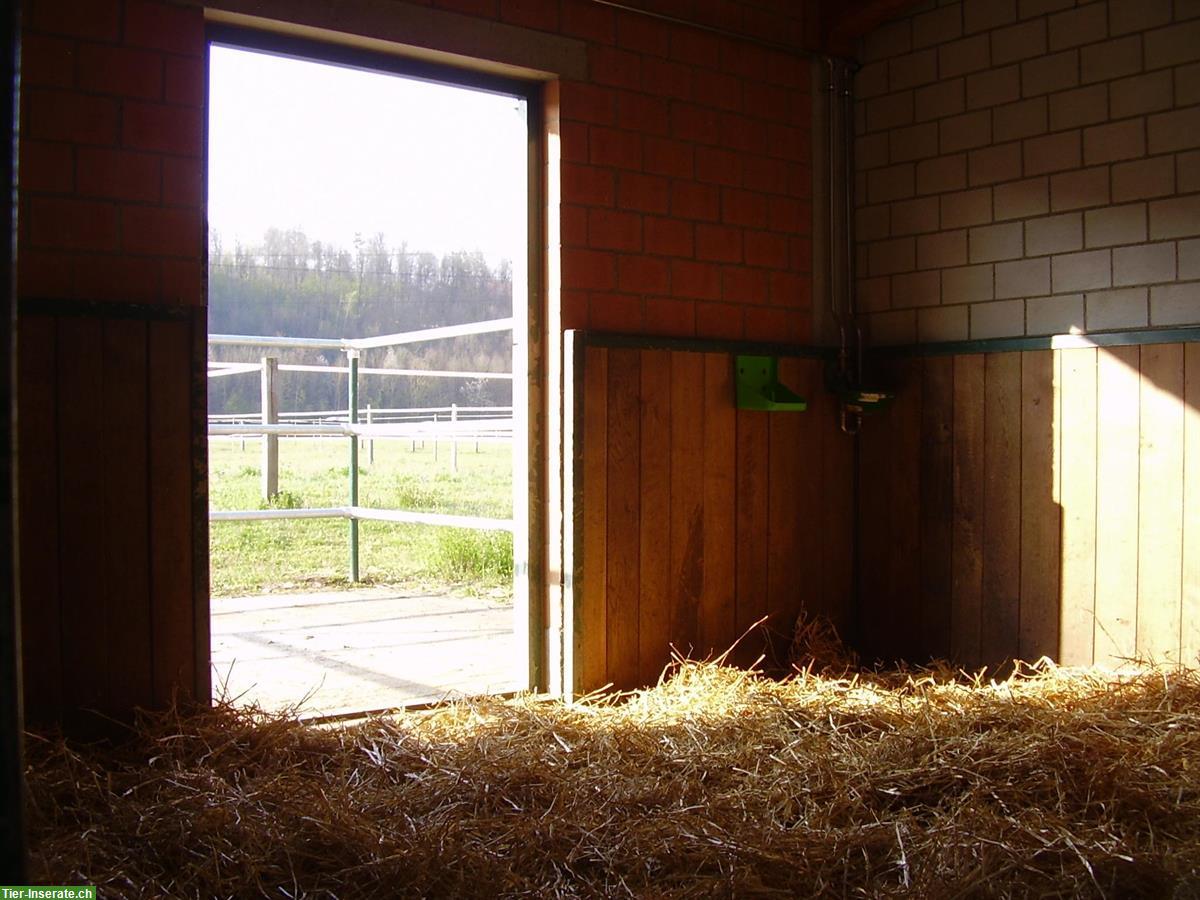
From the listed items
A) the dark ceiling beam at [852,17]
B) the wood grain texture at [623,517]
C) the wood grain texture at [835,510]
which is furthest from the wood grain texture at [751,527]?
the dark ceiling beam at [852,17]

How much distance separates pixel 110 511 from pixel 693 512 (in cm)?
187

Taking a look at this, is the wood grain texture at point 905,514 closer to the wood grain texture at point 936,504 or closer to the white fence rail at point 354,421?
the wood grain texture at point 936,504

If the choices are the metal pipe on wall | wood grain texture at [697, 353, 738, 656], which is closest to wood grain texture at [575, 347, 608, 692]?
wood grain texture at [697, 353, 738, 656]

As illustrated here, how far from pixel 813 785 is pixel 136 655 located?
1.71m

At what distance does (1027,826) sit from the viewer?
234cm

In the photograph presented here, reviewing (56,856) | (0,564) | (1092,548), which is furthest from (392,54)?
(0,564)

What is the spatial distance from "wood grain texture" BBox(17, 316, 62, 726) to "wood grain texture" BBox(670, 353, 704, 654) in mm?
1903

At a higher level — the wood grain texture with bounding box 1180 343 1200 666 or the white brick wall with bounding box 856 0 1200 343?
the white brick wall with bounding box 856 0 1200 343

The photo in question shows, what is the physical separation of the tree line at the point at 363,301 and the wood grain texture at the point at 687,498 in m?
0.74

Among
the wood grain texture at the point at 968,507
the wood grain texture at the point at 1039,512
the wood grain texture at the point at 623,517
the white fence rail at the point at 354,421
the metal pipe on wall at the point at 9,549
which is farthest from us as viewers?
the white fence rail at the point at 354,421

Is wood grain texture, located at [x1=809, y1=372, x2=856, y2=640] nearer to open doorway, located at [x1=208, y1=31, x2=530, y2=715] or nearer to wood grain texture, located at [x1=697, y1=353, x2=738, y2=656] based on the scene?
wood grain texture, located at [x1=697, y1=353, x2=738, y2=656]

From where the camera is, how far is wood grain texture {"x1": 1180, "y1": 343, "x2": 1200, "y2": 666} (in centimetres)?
350

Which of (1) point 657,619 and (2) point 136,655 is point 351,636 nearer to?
(1) point 657,619

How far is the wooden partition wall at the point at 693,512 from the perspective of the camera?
3.71 metres
